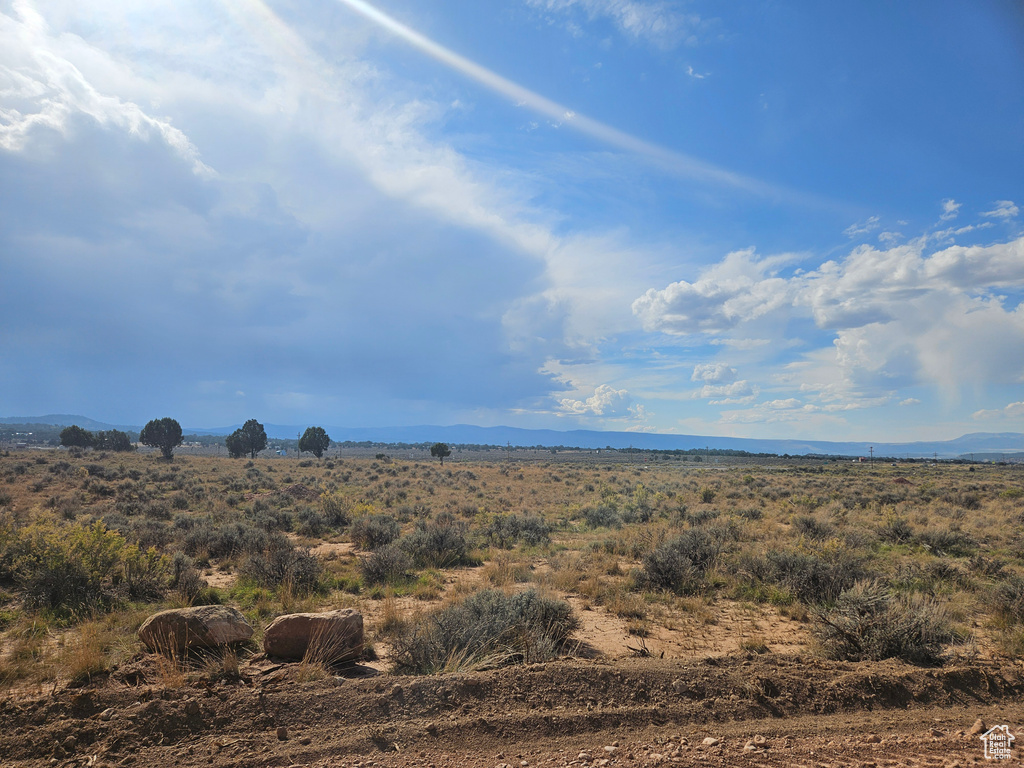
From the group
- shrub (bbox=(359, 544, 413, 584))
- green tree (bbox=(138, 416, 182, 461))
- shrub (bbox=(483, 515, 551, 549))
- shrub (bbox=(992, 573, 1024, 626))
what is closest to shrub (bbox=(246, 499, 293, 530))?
shrub (bbox=(359, 544, 413, 584))

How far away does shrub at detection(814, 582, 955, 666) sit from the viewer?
630 centimetres

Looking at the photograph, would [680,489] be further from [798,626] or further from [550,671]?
[550,671]

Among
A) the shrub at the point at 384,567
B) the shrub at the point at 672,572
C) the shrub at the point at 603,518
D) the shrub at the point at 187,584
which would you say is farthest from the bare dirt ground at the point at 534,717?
the shrub at the point at 603,518

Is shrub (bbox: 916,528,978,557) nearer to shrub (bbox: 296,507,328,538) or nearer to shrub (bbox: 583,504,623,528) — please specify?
shrub (bbox: 583,504,623,528)

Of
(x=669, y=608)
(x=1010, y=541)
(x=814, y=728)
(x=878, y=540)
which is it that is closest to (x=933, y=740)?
(x=814, y=728)

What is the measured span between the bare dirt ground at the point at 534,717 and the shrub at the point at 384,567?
5.52 meters

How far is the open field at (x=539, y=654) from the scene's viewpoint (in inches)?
179

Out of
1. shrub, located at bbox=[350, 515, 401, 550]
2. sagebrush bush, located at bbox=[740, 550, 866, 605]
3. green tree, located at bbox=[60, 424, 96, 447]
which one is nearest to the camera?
sagebrush bush, located at bbox=[740, 550, 866, 605]

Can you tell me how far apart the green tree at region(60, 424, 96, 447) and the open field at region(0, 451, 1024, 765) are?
66.1 m

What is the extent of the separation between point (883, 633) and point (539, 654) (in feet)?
15.6

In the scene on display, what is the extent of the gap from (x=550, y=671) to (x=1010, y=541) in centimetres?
1912

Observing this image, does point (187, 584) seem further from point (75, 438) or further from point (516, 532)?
point (75, 438)

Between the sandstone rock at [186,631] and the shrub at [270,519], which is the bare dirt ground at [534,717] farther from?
the shrub at [270,519]

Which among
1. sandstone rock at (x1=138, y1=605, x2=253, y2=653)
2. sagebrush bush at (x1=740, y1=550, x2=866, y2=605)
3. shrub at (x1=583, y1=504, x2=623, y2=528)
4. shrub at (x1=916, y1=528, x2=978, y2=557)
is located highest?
sandstone rock at (x1=138, y1=605, x2=253, y2=653)
